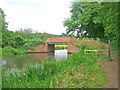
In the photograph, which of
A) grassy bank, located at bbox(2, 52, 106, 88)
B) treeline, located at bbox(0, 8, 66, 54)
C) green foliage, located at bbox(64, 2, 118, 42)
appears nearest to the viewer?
grassy bank, located at bbox(2, 52, 106, 88)

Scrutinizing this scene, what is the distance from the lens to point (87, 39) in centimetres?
2242

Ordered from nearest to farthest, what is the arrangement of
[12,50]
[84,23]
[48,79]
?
[48,79], [84,23], [12,50]

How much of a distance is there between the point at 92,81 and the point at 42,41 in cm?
2945

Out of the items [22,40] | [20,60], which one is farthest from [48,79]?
[22,40]

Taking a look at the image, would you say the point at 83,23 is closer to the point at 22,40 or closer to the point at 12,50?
the point at 12,50

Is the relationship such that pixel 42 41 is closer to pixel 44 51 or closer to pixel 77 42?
pixel 44 51

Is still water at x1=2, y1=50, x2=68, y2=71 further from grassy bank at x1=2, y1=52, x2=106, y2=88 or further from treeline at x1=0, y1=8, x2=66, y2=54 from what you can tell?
treeline at x1=0, y1=8, x2=66, y2=54

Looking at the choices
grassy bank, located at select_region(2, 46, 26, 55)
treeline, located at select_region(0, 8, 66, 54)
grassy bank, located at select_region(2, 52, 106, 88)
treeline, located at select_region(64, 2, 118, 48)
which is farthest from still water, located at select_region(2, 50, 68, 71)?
treeline, located at select_region(0, 8, 66, 54)

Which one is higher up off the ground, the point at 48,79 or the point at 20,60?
the point at 48,79

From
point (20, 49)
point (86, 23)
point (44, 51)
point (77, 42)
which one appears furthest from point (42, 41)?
point (86, 23)

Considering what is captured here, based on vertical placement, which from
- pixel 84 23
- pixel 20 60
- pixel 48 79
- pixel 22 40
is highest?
pixel 84 23

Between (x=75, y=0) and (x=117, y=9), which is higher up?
(x=75, y=0)

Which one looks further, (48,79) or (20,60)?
(20,60)

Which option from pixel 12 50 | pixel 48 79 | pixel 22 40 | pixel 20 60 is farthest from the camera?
pixel 22 40
